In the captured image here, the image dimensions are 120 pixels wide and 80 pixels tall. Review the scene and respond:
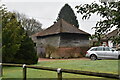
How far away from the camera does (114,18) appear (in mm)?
2570

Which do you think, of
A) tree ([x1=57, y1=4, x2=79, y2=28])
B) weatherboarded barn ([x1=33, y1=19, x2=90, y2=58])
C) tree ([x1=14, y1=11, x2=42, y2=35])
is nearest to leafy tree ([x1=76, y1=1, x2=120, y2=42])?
weatherboarded barn ([x1=33, y1=19, x2=90, y2=58])

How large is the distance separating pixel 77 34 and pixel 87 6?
31511mm

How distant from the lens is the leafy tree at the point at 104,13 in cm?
259

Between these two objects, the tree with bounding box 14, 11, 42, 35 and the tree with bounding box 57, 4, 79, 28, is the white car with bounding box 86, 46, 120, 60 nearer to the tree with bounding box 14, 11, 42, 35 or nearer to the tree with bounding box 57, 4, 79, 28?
the tree with bounding box 14, 11, 42, 35

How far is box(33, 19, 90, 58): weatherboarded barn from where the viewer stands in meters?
28.5

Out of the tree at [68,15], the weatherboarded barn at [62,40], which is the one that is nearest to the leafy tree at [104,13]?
the weatherboarded barn at [62,40]

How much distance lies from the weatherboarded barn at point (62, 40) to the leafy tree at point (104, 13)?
25.5 meters

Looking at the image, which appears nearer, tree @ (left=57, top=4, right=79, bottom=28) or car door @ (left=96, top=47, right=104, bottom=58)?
car door @ (left=96, top=47, right=104, bottom=58)

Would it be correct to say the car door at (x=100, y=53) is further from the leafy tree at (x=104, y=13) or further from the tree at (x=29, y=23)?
the tree at (x=29, y=23)

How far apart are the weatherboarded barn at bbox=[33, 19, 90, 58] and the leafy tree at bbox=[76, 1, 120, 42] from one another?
25.5 meters

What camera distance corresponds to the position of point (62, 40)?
32.7m

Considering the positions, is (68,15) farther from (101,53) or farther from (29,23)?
(101,53)

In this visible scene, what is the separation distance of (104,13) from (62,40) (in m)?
29.9

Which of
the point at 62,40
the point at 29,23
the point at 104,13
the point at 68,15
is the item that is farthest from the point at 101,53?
the point at 68,15
